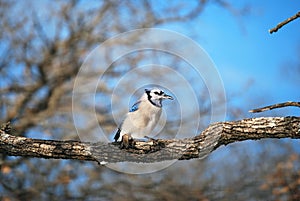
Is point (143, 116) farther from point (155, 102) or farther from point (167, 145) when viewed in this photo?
point (167, 145)

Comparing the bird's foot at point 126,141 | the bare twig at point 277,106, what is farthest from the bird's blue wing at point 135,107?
the bare twig at point 277,106

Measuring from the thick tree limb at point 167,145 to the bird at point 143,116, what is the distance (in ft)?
0.38

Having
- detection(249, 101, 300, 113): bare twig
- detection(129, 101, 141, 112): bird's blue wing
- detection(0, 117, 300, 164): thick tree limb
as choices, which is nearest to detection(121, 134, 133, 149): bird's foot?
detection(0, 117, 300, 164): thick tree limb

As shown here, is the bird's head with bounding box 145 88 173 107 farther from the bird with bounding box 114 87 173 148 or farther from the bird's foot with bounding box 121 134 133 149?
the bird's foot with bounding box 121 134 133 149

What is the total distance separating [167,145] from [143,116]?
0.27 meters

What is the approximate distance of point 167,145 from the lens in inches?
93.3

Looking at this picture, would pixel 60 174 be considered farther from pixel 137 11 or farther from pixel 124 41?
pixel 137 11

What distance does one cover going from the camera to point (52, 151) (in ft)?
7.87

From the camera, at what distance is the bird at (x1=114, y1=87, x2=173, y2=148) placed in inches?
99.7

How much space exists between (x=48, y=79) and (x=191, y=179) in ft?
7.82

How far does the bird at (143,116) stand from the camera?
2.53 m

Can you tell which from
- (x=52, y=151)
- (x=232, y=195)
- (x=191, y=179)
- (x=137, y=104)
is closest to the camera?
(x=52, y=151)

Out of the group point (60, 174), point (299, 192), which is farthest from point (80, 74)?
point (299, 192)

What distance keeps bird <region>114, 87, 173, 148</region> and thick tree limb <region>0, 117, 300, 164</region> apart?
0.12 metres
